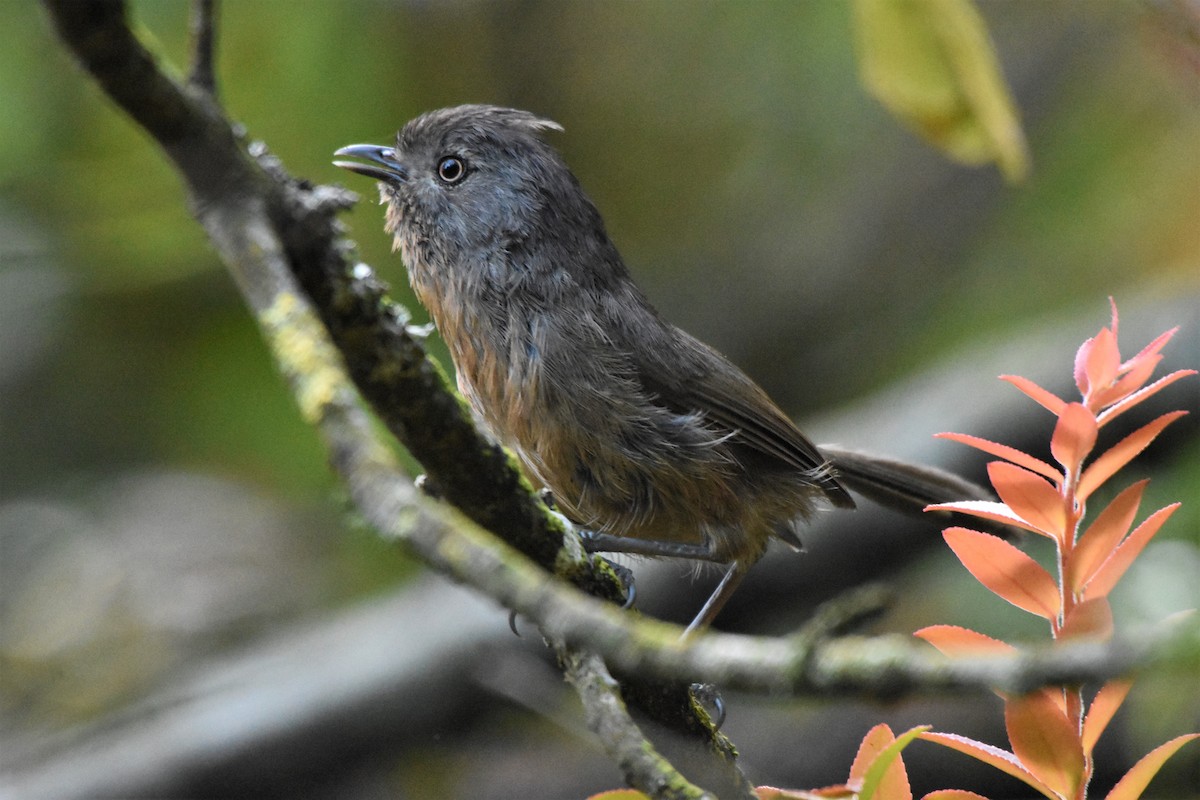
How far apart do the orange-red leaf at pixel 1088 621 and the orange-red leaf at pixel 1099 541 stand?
68 mm

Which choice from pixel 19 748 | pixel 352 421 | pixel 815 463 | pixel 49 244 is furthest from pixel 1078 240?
pixel 352 421

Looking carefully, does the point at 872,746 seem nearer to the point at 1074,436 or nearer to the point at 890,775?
the point at 890,775

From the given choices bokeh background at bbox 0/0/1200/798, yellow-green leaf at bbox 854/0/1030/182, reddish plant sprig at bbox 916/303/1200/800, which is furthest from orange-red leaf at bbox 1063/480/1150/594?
bokeh background at bbox 0/0/1200/798

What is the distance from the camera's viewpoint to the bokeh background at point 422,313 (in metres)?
5.80

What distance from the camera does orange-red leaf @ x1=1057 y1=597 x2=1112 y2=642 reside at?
1.61m

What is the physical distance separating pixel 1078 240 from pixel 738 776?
6.15 metres

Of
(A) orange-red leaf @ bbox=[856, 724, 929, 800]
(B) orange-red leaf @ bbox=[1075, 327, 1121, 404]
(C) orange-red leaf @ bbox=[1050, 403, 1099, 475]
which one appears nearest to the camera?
(A) orange-red leaf @ bbox=[856, 724, 929, 800]

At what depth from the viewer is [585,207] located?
4.34 meters

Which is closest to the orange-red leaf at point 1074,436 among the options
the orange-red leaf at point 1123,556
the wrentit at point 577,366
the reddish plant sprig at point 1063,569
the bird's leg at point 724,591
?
the reddish plant sprig at point 1063,569

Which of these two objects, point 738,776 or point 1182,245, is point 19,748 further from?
point 1182,245

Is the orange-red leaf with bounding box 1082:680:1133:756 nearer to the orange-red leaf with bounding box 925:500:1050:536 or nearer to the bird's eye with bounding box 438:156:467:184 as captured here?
the orange-red leaf with bounding box 925:500:1050:536

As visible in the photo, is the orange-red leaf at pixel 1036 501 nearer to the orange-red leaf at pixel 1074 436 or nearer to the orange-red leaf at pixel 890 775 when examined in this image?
the orange-red leaf at pixel 1074 436

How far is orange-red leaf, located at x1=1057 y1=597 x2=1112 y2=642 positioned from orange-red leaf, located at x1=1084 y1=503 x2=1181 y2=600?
39 mm

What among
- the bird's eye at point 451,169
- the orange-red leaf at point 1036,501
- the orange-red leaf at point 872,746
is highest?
the bird's eye at point 451,169
